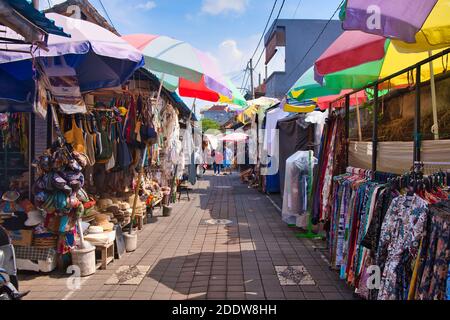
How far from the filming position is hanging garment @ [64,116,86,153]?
5441mm

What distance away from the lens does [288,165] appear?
8.49 m

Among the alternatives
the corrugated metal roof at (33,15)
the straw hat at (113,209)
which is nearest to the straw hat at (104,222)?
the straw hat at (113,209)

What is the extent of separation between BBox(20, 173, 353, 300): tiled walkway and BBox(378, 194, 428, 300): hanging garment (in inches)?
63.8

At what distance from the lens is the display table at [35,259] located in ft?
16.9

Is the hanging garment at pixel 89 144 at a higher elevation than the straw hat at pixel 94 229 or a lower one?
higher

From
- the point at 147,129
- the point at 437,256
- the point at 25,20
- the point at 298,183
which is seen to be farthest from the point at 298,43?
the point at 437,256

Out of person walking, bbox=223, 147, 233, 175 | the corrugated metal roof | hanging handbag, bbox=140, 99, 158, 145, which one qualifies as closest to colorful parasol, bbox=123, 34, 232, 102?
hanging handbag, bbox=140, 99, 158, 145

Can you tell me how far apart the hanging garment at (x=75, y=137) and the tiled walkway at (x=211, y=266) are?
1787 mm

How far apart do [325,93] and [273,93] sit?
19.4m

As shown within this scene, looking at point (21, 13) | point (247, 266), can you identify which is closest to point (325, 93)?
point (247, 266)

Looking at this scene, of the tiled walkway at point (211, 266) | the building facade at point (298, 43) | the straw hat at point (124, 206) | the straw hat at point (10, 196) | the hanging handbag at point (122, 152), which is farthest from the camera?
the building facade at point (298, 43)

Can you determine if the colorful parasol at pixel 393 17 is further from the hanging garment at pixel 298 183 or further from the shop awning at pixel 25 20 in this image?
the hanging garment at pixel 298 183

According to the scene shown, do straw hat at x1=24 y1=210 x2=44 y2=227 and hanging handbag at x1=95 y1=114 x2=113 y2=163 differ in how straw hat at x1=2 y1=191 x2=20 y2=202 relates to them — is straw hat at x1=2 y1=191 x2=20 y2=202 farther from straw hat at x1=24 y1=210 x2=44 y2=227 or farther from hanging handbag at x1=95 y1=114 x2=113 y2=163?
hanging handbag at x1=95 y1=114 x2=113 y2=163

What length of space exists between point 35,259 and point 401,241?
4567 millimetres
